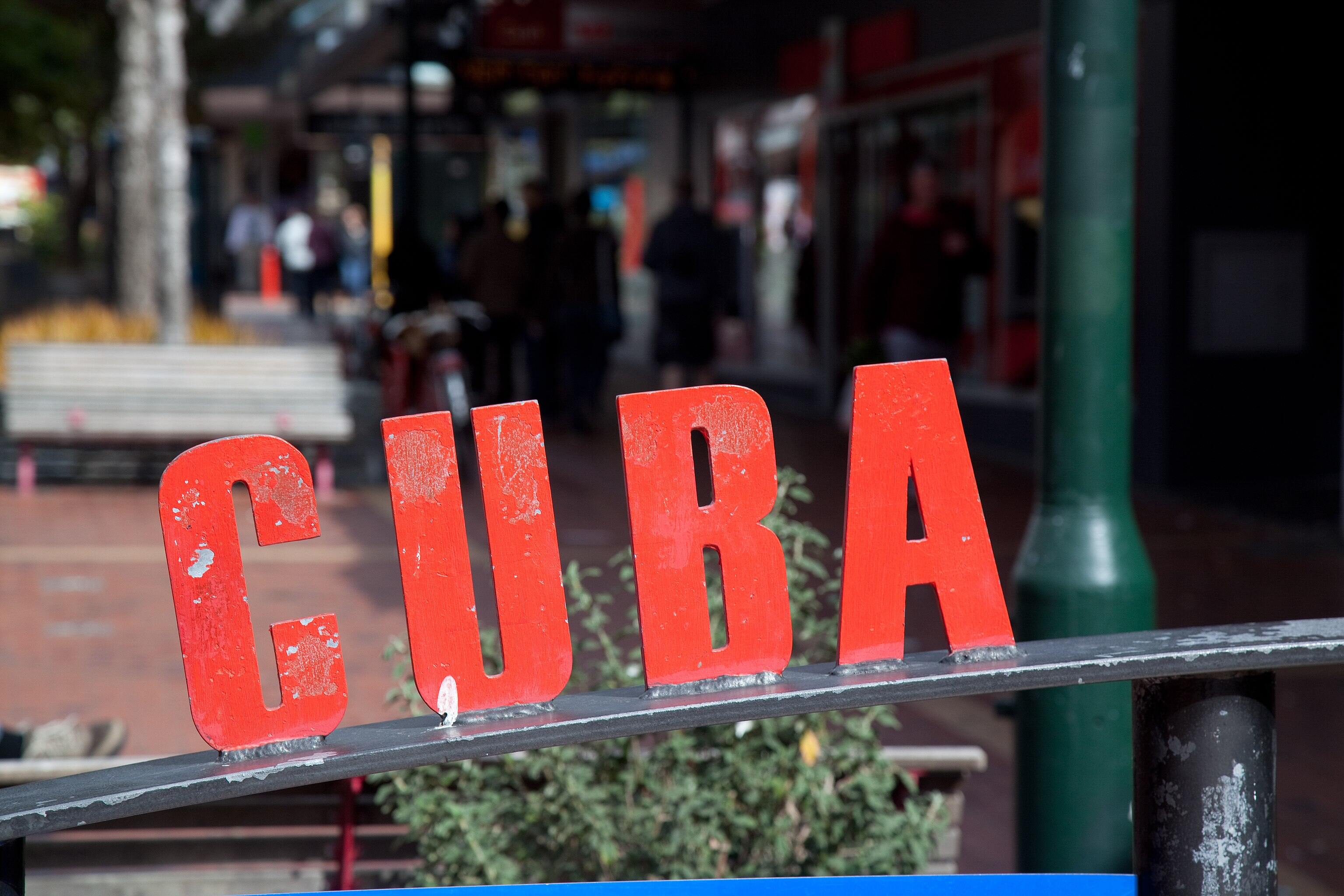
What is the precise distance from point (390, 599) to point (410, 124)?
888 cm

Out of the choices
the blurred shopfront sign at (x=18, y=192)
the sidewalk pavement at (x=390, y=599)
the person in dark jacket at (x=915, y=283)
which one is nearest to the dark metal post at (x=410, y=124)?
the sidewalk pavement at (x=390, y=599)

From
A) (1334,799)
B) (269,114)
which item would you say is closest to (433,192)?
(269,114)

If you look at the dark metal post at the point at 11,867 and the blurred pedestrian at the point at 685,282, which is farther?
the blurred pedestrian at the point at 685,282

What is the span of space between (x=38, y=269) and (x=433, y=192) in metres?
9.03

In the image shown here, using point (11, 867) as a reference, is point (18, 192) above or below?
above

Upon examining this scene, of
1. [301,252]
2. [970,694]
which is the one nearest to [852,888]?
[970,694]

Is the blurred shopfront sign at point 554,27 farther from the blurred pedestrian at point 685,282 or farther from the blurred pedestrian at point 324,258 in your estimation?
the blurred pedestrian at point 324,258

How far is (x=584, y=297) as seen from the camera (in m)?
13.3

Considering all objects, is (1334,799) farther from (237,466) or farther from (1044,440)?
(237,466)

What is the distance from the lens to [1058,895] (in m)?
1.75

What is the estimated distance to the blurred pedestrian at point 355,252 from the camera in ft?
93.0

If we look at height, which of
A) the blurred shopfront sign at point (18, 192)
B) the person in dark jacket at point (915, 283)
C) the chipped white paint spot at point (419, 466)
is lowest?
the chipped white paint spot at point (419, 466)

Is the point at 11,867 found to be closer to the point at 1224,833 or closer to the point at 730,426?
the point at 730,426

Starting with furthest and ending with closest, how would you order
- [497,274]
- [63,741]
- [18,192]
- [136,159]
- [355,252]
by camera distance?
1. [18,192]
2. [355,252]
3. [136,159]
4. [497,274]
5. [63,741]
